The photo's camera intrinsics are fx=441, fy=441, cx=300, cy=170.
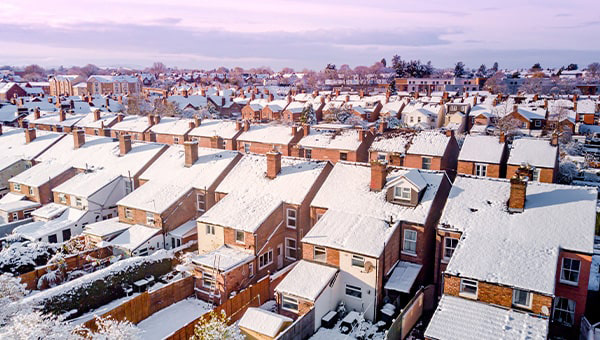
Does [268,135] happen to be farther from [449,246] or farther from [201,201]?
[449,246]

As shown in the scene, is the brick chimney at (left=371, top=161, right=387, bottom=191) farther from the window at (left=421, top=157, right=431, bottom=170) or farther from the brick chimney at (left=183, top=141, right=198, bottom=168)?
the window at (left=421, top=157, right=431, bottom=170)

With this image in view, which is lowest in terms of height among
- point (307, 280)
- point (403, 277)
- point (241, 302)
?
point (241, 302)

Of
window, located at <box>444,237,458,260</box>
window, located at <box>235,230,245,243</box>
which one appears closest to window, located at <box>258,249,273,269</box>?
window, located at <box>235,230,245,243</box>

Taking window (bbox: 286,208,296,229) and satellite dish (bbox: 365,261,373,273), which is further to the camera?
window (bbox: 286,208,296,229)

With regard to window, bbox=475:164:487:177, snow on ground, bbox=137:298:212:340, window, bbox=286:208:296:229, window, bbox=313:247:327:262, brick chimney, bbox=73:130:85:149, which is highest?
brick chimney, bbox=73:130:85:149

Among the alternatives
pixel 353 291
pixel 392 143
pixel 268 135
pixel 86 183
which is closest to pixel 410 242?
pixel 353 291

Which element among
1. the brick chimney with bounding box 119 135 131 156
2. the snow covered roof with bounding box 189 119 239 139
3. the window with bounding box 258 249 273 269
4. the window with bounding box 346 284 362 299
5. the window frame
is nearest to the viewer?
the window with bounding box 346 284 362 299
